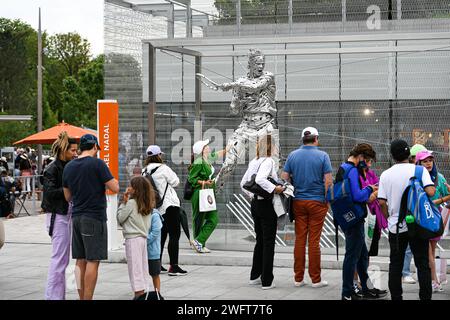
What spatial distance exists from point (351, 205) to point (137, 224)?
228 centimetres

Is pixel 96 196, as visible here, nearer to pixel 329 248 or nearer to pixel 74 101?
pixel 329 248

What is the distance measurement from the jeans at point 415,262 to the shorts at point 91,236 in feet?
9.45

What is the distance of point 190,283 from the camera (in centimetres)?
1038

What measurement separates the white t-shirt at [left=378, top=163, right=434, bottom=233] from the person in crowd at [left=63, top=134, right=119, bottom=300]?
269 centimetres

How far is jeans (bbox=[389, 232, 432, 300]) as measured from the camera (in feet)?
26.3

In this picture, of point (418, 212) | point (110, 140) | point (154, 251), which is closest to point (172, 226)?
point (154, 251)

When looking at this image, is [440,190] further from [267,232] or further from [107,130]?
[107,130]

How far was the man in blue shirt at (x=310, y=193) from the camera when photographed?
9680mm

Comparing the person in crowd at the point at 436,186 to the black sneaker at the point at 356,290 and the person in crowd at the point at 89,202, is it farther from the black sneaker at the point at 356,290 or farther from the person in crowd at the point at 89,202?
the person in crowd at the point at 89,202

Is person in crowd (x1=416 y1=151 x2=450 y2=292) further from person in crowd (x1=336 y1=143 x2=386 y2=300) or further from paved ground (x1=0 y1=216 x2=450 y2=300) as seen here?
person in crowd (x1=336 y1=143 x2=386 y2=300)

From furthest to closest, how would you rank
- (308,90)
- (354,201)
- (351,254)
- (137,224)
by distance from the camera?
(308,90), (351,254), (354,201), (137,224)

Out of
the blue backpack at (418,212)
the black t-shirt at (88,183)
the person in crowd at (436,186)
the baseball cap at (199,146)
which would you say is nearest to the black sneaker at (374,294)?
the person in crowd at (436,186)

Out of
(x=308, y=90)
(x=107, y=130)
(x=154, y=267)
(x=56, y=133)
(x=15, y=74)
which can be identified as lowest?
(x=154, y=267)

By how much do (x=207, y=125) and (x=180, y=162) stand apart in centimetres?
80
